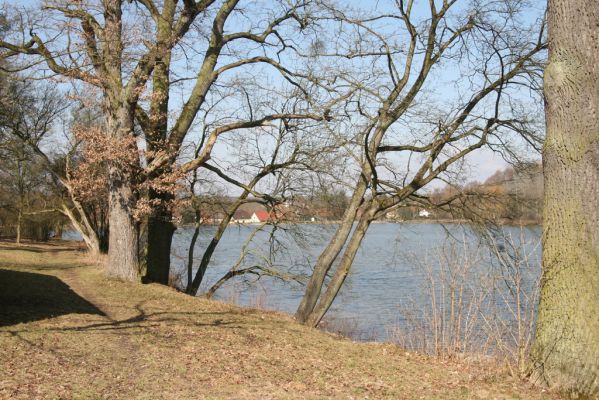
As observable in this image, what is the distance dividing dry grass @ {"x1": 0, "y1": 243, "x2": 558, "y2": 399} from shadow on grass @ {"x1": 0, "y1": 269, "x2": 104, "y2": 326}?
2 cm

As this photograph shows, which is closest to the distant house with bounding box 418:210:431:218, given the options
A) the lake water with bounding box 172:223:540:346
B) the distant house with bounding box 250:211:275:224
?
the lake water with bounding box 172:223:540:346

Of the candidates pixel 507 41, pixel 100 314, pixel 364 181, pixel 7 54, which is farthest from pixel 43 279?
pixel 507 41

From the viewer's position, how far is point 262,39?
17844 mm

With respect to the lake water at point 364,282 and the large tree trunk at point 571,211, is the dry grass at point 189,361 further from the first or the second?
the lake water at point 364,282

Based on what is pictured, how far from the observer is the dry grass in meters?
6.50

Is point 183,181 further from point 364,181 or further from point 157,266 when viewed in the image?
point 364,181

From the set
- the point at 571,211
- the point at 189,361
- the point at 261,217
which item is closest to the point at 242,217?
the point at 261,217

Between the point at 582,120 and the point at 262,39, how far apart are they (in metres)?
12.2

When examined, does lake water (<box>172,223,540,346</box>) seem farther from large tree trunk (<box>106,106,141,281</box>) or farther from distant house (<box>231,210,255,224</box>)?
large tree trunk (<box>106,106,141,281</box>)

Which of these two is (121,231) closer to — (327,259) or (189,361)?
(327,259)

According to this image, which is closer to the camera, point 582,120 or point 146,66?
point 582,120

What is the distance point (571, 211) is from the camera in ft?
23.2

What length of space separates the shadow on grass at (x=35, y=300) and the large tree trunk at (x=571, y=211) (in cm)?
752

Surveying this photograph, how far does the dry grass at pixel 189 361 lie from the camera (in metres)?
6.50
